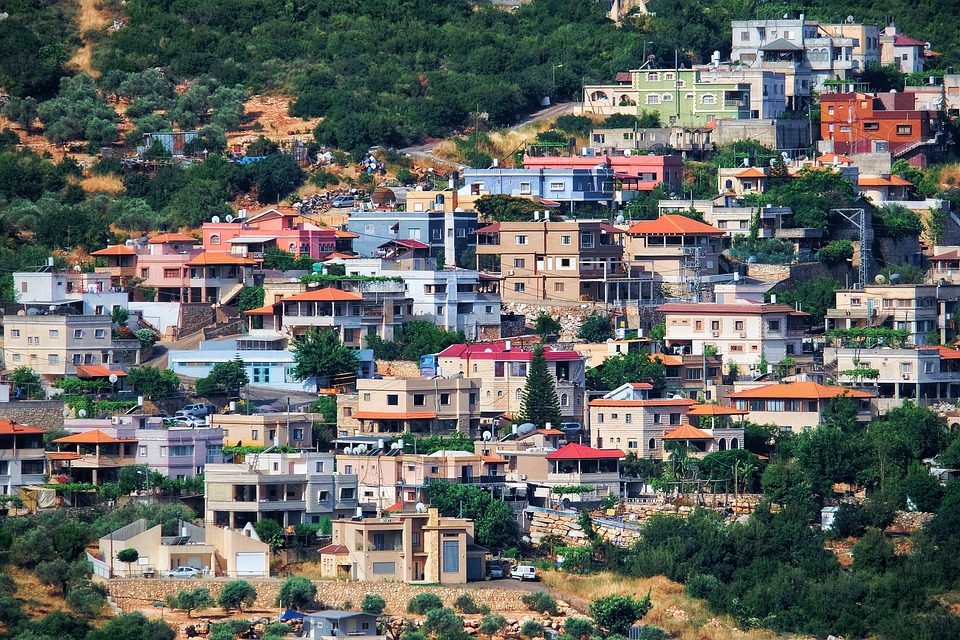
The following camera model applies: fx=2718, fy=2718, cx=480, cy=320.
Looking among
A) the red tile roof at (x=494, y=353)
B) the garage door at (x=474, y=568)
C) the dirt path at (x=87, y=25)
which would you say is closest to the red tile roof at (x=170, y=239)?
the red tile roof at (x=494, y=353)

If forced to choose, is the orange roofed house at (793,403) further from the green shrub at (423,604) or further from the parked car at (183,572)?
the parked car at (183,572)

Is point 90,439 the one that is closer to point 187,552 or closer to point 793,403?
point 187,552

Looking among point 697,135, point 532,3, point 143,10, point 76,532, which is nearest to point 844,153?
point 697,135

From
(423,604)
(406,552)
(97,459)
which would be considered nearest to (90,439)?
(97,459)

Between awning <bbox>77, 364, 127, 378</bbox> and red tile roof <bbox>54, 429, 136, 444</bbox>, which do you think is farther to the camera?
awning <bbox>77, 364, 127, 378</bbox>

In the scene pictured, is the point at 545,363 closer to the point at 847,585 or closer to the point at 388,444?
the point at 388,444

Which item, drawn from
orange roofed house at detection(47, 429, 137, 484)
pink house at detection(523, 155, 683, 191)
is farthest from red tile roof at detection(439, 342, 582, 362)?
pink house at detection(523, 155, 683, 191)

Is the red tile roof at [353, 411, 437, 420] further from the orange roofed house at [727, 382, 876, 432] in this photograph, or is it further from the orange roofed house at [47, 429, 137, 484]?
the orange roofed house at [727, 382, 876, 432]
